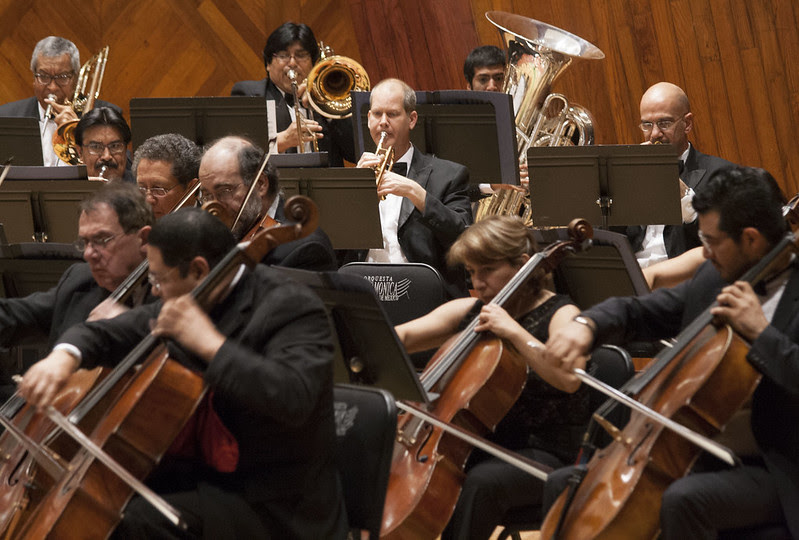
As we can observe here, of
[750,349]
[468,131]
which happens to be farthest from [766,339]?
[468,131]

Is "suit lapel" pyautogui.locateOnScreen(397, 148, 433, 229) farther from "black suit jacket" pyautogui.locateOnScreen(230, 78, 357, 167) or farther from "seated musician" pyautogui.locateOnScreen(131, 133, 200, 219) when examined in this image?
"black suit jacket" pyautogui.locateOnScreen(230, 78, 357, 167)

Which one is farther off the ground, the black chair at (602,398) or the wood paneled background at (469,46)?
the wood paneled background at (469,46)

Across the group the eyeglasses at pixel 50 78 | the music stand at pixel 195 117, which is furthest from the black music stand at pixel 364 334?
the eyeglasses at pixel 50 78

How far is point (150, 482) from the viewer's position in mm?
2078

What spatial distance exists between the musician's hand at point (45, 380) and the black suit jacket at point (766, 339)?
1046 millimetres

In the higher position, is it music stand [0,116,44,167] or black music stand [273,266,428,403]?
music stand [0,116,44,167]

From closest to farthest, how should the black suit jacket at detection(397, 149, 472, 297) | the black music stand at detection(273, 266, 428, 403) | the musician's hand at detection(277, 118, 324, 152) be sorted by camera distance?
the black music stand at detection(273, 266, 428, 403), the black suit jacket at detection(397, 149, 472, 297), the musician's hand at detection(277, 118, 324, 152)

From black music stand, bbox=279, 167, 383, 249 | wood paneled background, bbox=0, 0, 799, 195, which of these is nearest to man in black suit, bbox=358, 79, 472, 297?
black music stand, bbox=279, 167, 383, 249

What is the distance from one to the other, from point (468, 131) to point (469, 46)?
2.14 m

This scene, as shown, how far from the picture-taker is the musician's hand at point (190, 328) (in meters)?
1.91

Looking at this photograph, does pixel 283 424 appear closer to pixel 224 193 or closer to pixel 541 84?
pixel 224 193

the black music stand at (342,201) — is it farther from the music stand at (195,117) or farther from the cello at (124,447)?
the cello at (124,447)

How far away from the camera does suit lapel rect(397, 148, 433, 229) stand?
147 inches

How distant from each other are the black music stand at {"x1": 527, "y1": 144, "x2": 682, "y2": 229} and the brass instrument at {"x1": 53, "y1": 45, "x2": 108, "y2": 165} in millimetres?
2054
